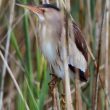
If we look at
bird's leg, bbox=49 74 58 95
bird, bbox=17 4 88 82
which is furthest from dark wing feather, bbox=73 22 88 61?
bird's leg, bbox=49 74 58 95

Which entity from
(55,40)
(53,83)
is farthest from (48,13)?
(53,83)

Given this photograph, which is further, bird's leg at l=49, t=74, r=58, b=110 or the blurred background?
the blurred background

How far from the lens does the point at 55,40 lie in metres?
1.23

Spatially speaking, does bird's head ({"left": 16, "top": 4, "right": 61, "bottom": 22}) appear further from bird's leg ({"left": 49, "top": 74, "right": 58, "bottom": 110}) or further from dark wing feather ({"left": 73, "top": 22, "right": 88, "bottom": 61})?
bird's leg ({"left": 49, "top": 74, "right": 58, "bottom": 110})

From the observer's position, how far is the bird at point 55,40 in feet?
3.98

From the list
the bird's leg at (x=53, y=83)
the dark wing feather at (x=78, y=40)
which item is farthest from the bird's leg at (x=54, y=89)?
the dark wing feather at (x=78, y=40)

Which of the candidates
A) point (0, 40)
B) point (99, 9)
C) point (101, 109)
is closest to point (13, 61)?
point (0, 40)

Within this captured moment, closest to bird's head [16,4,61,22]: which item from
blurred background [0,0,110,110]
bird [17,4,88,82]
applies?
bird [17,4,88,82]

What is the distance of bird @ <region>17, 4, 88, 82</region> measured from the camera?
1.21 metres

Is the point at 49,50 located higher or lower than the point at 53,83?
higher

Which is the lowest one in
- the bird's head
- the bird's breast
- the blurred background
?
the blurred background

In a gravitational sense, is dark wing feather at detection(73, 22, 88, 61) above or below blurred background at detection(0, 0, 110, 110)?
above

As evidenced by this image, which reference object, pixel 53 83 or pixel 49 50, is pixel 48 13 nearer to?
pixel 49 50

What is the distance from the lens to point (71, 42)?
1237mm
